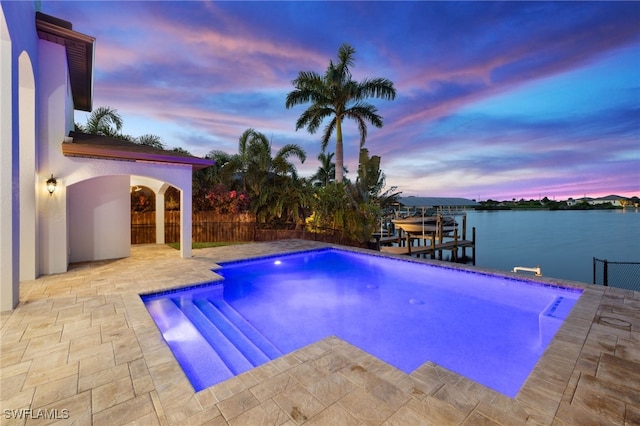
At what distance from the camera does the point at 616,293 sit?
18.6ft

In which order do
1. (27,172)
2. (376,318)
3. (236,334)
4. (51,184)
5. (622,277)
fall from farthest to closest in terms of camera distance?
Answer: (622,277), (51,184), (27,172), (376,318), (236,334)

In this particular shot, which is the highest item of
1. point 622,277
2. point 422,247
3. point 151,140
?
point 151,140

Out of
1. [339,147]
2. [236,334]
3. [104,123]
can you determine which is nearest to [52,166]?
[236,334]

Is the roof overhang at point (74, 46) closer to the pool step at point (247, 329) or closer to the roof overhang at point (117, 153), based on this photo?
the roof overhang at point (117, 153)

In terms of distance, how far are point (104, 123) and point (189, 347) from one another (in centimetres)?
1612

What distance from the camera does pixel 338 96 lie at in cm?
1567

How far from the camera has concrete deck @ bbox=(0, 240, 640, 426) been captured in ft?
7.74

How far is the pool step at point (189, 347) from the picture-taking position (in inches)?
138

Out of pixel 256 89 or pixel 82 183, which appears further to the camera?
pixel 256 89

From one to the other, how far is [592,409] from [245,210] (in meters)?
14.2

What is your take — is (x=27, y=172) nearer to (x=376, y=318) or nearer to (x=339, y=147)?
(x=376, y=318)

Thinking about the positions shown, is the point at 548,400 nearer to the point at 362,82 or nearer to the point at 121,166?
the point at 121,166

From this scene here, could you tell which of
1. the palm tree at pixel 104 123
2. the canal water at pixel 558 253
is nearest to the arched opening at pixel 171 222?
the palm tree at pixel 104 123

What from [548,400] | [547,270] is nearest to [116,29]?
[548,400]
